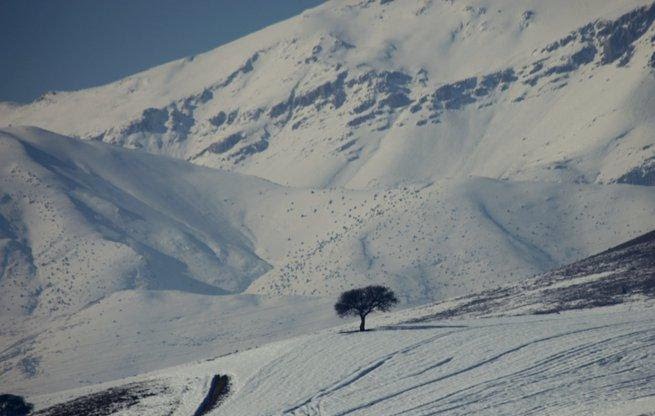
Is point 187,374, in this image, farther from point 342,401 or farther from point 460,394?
point 460,394

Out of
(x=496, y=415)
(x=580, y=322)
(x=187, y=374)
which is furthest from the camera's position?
(x=187, y=374)

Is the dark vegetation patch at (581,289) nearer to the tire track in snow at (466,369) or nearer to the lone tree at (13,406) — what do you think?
the tire track in snow at (466,369)

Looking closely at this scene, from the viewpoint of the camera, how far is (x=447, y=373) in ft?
310

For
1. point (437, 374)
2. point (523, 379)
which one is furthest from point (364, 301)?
point (523, 379)

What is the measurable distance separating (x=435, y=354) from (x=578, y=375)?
62.1 ft

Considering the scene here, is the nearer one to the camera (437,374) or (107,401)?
(437,374)

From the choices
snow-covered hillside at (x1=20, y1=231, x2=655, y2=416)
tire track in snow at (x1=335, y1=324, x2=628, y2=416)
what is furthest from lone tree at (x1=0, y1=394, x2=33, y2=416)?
tire track in snow at (x1=335, y1=324, x2=628, y2=416)

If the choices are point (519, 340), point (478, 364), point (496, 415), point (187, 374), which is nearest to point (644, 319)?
point (519, 340)

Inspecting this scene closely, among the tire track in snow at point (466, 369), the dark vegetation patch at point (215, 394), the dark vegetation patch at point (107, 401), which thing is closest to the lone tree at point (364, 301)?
the dark vegetation patch at point (215, 394)

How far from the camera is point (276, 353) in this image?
117688 millimetres

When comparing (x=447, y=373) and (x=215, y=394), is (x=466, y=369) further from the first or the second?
(x=215, y=394)

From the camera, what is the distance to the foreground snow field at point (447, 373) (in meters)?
82.6

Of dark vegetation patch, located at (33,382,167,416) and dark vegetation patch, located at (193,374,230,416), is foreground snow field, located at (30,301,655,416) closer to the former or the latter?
dark vegetation patch, located at (193,374,230,416)

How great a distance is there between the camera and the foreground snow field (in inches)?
3253
